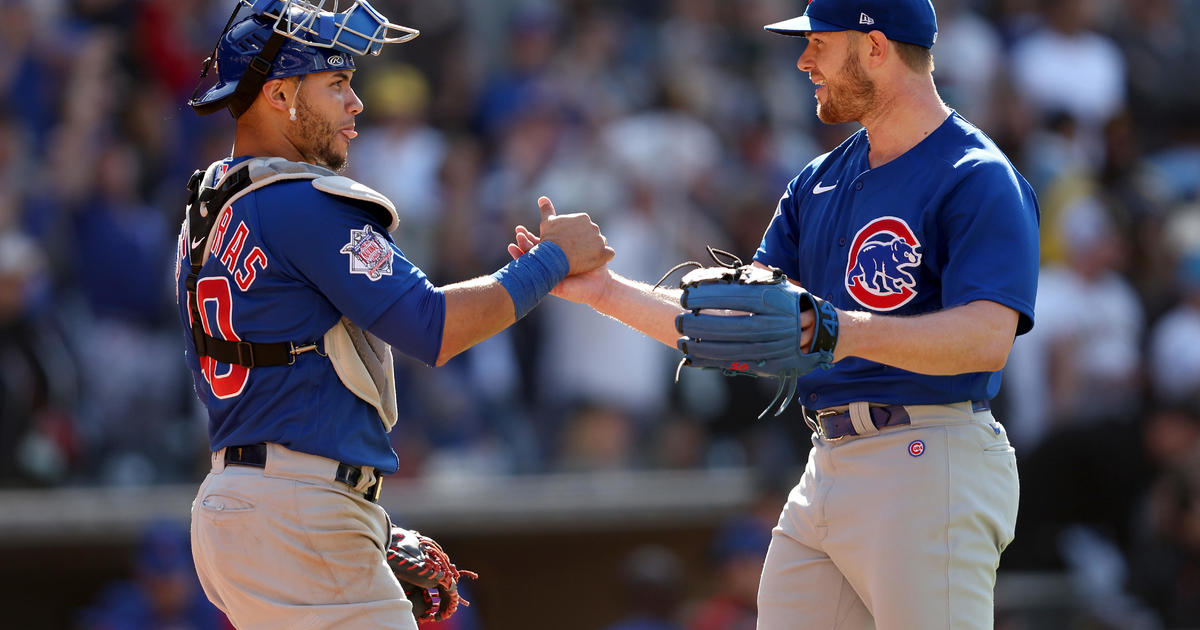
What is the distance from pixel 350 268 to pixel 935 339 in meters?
1.41

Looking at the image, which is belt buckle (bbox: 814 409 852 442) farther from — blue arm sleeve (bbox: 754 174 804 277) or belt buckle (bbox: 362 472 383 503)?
belt buckle (bbox: 362 472 383 503)

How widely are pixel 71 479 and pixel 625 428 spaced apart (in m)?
3.12

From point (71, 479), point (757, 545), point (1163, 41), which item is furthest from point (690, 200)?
point (1163, 41)

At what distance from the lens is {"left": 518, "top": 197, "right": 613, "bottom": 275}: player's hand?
4035 mm

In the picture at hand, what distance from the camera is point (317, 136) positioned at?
3840 millimetres

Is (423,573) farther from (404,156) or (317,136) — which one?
(404,156)

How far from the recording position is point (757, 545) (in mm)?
7211

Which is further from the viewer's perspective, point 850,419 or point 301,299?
point 850,419

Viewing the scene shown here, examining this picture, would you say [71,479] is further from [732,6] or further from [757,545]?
[732,6]

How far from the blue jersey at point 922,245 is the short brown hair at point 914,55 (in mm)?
162

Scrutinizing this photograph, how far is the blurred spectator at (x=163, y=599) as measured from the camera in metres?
7.00

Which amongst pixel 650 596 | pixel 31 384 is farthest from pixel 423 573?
pixel 31 384

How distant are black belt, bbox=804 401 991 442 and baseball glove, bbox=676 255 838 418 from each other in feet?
0.88

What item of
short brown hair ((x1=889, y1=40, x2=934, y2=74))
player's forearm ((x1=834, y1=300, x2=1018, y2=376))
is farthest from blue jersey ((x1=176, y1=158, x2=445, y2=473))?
short brown hair ((x1=889, y1=40, x2=934, y2=74))
